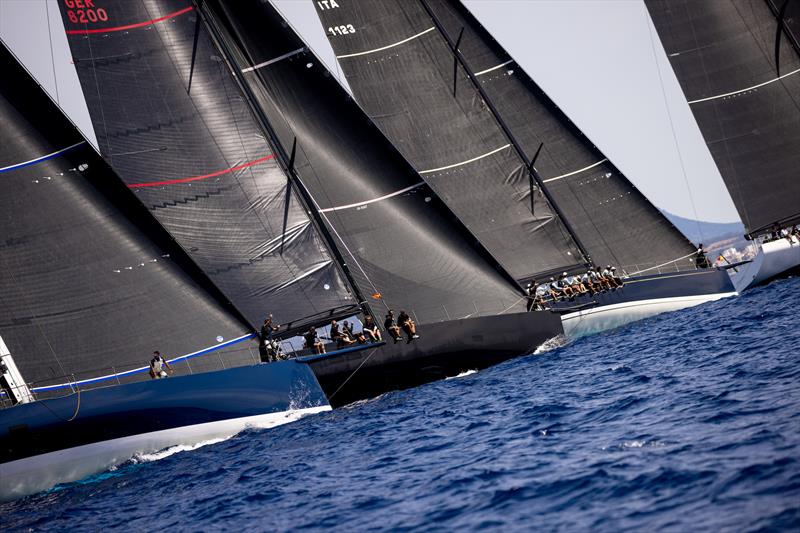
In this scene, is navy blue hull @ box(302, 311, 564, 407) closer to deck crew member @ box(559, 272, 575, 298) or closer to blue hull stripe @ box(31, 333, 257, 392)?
blue hull stripe @ box(31, 333, 257, 392)

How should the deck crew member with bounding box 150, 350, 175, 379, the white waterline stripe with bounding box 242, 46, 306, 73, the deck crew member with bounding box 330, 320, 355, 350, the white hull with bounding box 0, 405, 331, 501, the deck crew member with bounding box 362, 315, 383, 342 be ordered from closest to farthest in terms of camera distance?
the white hull with bounding box 0, 405, 331, 501 → the deck crew member with bounding box 150, 350, 175, 379 → the deck crew member with bounding box 362, 315, 383, 342 → the deck crew member with bounding box 330, 320, 355, 350 → the white waterline stripe with bounding box 242, 46, 306, 73

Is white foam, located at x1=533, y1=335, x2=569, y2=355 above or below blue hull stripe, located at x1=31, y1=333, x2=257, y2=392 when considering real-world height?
below

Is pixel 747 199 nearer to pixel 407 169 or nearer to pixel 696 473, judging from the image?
pixel 407 169

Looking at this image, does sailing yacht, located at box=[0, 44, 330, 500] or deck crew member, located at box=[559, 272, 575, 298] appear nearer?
sailing yacht, located at box=[0, 44, 330, 500]

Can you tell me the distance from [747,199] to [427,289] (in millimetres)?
13494

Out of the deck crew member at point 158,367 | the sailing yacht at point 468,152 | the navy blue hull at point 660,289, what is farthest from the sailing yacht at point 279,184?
the sailing yacht at point 468,152

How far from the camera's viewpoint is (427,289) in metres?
20.2

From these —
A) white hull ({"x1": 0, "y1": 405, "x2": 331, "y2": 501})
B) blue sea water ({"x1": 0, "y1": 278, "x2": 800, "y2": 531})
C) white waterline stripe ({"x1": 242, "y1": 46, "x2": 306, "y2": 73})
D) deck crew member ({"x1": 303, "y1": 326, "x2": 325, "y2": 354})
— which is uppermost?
white waterline stripe ({"x1": 242, "y1": 46, "x2": 306, "y2": 73})

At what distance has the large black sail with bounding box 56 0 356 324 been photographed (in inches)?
759

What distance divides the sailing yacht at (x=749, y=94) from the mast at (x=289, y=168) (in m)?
14.5

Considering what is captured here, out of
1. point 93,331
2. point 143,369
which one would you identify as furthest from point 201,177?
point 143,369

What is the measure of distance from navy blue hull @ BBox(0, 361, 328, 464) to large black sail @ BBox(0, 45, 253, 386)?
1644 millimetres

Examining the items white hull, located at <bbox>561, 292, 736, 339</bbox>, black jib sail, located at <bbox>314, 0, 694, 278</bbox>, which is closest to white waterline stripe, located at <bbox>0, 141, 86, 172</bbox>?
black jib sail, located at <bbox>314, 0, 694, 278</bbox>

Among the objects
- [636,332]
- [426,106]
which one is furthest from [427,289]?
[426,106]
